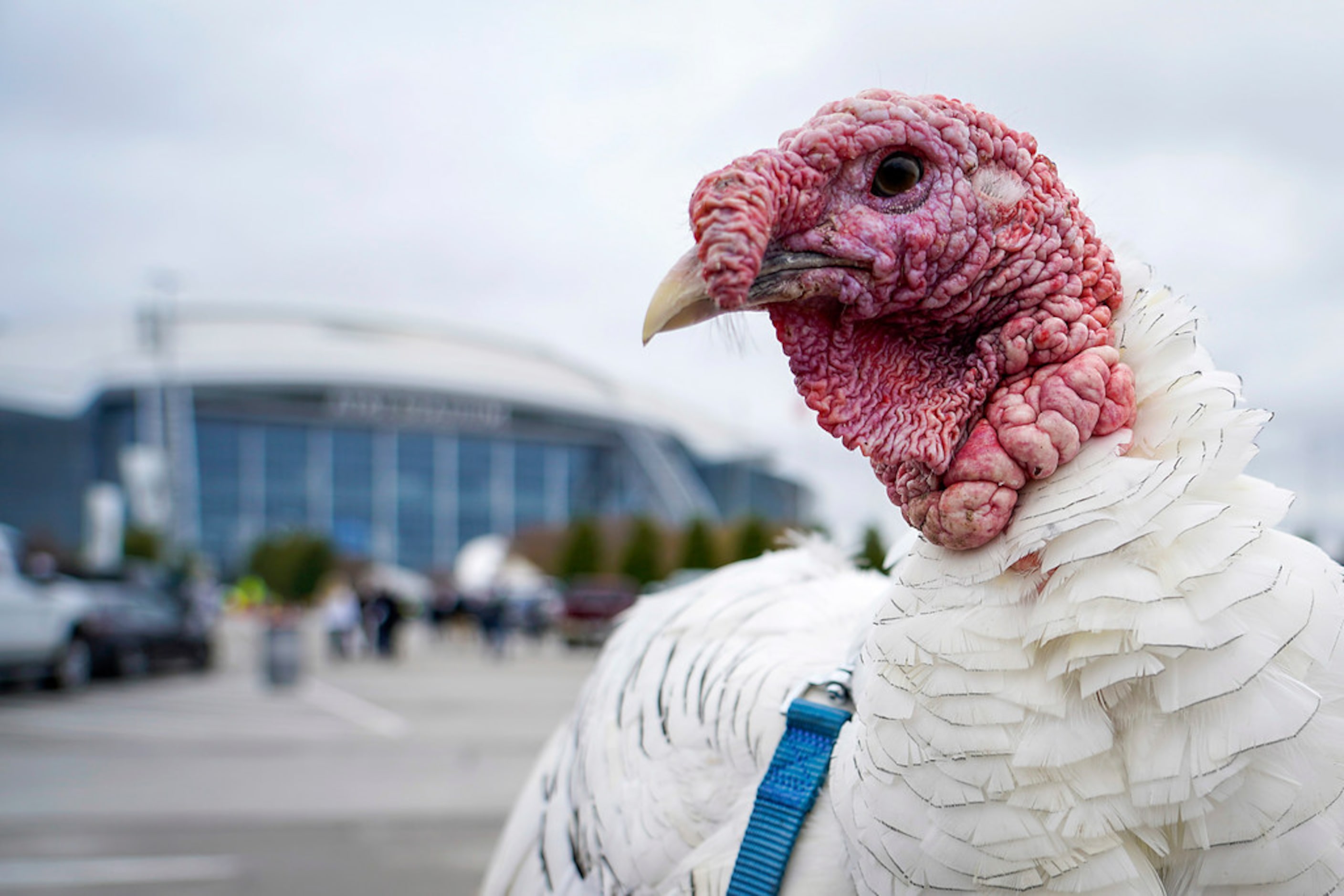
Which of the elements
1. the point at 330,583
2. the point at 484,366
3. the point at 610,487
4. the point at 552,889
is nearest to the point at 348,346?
the point at 484,366

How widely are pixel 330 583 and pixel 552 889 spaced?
40928 mm

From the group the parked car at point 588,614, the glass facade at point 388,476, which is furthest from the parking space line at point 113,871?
the glass facade at point 388,476

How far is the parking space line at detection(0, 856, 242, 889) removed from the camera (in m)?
5.15

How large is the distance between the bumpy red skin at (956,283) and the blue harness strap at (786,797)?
1.22 ft

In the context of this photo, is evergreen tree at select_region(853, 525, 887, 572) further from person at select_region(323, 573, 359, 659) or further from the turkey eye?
person at select_region(323, 573, 359, 659)

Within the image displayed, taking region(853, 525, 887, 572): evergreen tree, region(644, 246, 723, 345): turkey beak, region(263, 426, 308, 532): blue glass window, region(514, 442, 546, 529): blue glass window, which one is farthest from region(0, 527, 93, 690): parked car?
region(514, 442, 546, 529): blue glass window

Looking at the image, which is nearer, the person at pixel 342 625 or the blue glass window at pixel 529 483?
the person at pixel 342 625

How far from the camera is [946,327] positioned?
1437 millimetres

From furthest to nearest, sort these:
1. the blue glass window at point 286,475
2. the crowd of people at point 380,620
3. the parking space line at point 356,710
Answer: the blue glass window at point 286,475 < the crowd of people at point 380,620 < the parking space line at point 356,710

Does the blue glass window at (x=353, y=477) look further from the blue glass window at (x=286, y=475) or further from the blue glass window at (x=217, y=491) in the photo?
the blue glass window at (x=217, y=491)

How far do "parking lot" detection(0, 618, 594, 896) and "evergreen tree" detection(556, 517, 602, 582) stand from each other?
67.2ft

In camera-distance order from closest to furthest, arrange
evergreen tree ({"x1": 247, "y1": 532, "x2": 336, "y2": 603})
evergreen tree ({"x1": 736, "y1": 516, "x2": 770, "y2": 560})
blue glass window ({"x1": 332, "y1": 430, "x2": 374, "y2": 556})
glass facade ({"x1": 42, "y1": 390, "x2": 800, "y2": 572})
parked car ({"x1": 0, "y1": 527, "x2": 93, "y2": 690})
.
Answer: parked car ({"x1": 0, "y1": 527, "x2": 93, "y2": 690}) → evergreen tree ({"x1": 736, "y1": 516, "x2": 770, "y2": 560}) → evergreen tree ({"x1": 247, "y1": 532, "x2": 336, "y2": 603}) → glass facade ({"x1": 42, "y1": 390, "x2": 800, "y2": 572}) → blue glass window ({"x1": 332, "y1": 430, "x2": 374, "y2": 556})

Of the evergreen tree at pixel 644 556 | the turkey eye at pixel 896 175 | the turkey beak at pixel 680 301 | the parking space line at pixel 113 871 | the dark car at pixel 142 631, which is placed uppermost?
the turkey eye at pixel 896 175

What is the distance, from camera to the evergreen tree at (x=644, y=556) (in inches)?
1187
